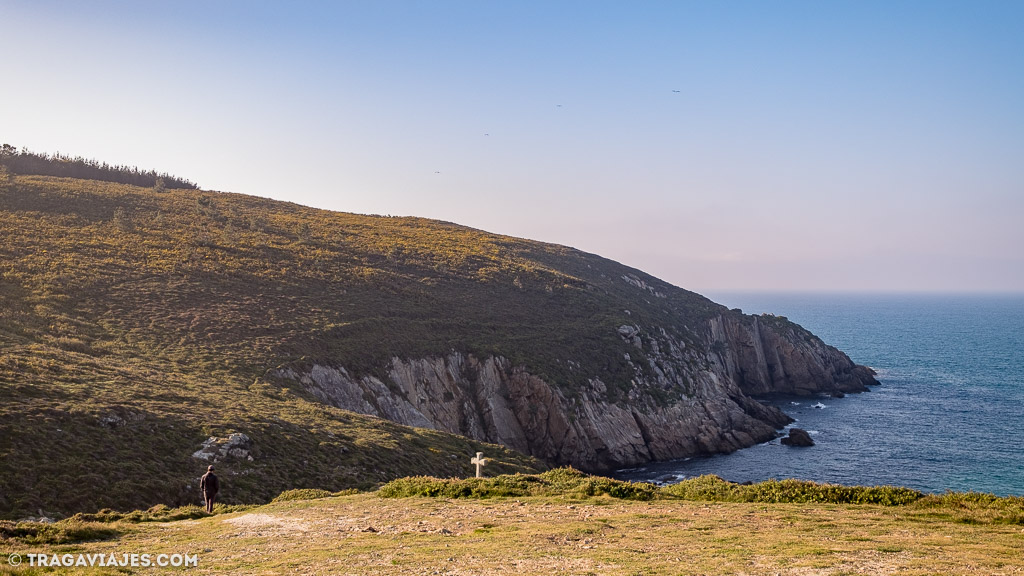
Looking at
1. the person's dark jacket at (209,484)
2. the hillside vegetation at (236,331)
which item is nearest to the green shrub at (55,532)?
the person's dark jacket at (209,484)

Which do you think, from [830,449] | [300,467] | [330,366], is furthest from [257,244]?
[830,449]

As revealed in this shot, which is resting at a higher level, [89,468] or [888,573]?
[888,573]

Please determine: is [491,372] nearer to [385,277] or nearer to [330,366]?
[330,366]

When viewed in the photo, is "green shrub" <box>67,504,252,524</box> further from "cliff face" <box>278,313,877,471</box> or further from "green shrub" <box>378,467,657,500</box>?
"cliff face" <box>278,313,877,471</box>

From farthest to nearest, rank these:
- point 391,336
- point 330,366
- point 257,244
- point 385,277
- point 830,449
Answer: point 257,244
point 385,277
point 830,449
point 391,336
point 330,366

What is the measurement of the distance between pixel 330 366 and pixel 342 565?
34732 millimetres

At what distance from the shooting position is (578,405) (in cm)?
5519

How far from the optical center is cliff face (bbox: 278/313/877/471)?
4659 centimetres

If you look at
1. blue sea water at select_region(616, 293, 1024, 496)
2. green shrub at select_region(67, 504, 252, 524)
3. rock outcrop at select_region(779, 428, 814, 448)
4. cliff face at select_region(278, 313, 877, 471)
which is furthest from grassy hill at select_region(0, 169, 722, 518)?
rock outcrop at select_region(779, 428, 814, 448)

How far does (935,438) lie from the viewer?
62.8 metres

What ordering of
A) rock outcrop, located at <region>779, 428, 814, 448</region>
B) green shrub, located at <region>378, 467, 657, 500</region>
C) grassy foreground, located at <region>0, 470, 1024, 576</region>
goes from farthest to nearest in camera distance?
rock outcrop, located at <region>779, 428, 814, 448</region>
green shrub, located at <region>378, 467, 657, 500</region>
grassy foreground, located at <region>0, 470, 1024, 576</region>

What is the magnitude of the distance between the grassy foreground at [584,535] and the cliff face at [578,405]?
2542 centimetres

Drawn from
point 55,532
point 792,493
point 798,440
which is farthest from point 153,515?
point 798,440

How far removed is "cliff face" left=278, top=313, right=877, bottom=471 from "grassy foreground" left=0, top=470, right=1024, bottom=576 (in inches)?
1001
